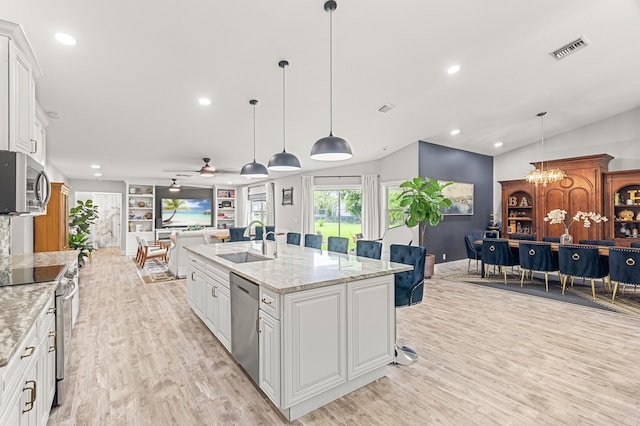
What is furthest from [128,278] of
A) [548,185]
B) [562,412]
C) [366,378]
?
[548,185]

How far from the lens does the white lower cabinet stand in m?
2.01

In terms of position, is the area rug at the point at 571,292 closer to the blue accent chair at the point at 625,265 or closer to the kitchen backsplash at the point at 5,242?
the blue accent chair at the point at 625,265

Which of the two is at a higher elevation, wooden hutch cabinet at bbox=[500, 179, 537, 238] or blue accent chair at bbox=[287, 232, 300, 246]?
wooden hutch cabinet at bbox=[500, 179, 537, 238]

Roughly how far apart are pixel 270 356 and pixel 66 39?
3.12m

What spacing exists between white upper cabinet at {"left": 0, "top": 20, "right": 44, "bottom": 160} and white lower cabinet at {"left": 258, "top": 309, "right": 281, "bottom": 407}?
1971mm

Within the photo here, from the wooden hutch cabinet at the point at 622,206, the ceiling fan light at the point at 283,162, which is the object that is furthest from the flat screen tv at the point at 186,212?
the wooden hutch cabinet at the point at 622,206

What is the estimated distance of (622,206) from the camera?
6.36 meters

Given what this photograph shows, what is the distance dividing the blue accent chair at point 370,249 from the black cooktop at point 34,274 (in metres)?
2.90

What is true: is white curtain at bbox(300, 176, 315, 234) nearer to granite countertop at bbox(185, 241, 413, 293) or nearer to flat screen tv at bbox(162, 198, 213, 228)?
flat screen tv at bbox(162, 198, 213, 228)

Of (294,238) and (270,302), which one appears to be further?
(294,238)

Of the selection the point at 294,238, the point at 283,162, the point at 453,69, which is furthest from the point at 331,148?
the point at 294,238

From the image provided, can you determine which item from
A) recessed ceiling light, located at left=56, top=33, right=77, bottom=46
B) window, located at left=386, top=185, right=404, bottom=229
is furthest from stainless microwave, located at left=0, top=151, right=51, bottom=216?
window, located at left=386, top=185, right=404, bottom=229

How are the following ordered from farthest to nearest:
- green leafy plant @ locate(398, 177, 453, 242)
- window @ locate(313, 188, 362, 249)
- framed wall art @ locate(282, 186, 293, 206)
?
framed wall art @ locate(282, 186, 293, 206)
window @ locate(313, 188, 362, 249)
green leafy plant @ locate(398, 177, 453, 242)

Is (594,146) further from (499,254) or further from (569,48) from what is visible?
(569,48)
